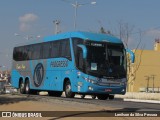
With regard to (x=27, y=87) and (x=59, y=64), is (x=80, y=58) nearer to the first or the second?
(x=59, y=64)

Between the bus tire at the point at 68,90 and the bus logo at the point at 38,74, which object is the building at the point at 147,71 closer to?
the bus logo at the point at 38,74

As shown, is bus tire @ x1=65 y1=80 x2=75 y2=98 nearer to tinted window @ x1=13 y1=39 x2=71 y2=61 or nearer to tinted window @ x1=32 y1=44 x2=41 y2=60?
tinted window @ x1=13 y1=39 x2=71 y2=61

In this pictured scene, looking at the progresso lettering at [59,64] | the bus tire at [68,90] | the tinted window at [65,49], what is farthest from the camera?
the progresso lettering at [59,64]

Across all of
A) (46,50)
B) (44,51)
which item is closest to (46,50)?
(46,50)

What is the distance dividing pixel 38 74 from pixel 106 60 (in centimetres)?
785

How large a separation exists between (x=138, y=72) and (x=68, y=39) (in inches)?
2164

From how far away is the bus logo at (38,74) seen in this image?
32156mm

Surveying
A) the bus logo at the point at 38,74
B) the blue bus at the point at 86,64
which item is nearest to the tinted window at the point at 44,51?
the blue bus at the point at 86,64

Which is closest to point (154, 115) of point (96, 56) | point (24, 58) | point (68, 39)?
point (96, 56)

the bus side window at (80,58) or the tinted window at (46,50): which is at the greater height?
the tinted window at (46,50)

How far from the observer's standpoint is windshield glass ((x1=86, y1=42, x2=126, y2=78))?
26094 mm

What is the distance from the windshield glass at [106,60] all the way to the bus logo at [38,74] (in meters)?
6.68

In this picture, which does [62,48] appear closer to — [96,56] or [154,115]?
[96,56]

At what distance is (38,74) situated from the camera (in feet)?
107
